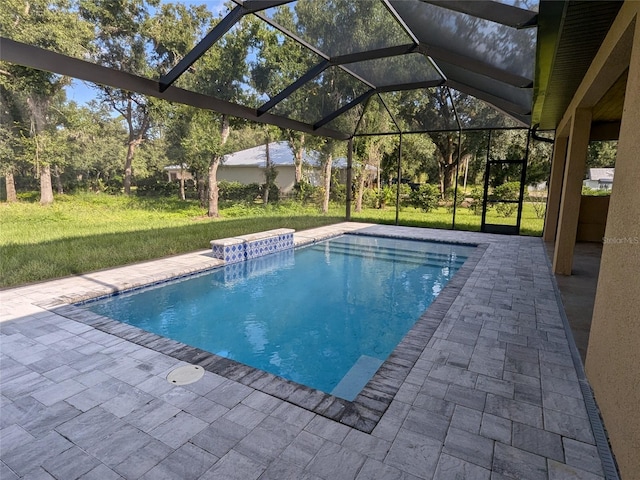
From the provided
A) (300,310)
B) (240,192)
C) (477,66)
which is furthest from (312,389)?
(240,192)

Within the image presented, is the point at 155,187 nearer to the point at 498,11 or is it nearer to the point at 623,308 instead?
the point at 498,11

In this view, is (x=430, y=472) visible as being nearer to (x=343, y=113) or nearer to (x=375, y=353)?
(x=375, y=353)

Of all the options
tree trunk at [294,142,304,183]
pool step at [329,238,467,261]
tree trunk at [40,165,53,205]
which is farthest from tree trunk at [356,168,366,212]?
tree trunk at [40,165,53,205]

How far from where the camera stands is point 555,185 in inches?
337

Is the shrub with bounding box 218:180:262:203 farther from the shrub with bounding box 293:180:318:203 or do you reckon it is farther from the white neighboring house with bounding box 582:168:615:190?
the white neighboring house with bounding box 582:168:615:190

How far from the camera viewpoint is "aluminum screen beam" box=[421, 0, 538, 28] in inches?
138

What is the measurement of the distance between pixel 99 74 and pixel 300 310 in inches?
177

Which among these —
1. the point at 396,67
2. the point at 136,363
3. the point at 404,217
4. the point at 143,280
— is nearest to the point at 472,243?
the point at 396,67

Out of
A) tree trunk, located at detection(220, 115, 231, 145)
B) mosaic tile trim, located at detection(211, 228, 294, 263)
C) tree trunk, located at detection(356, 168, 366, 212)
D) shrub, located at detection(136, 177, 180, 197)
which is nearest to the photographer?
mosaic tile trim, located at detection(211, 228, 294, 263)

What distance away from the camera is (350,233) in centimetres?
1089

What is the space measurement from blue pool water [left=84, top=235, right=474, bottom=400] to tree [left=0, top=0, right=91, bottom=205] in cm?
423

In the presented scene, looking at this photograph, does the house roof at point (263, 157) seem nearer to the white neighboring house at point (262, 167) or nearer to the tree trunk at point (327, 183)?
the white neighboring house at point (262, 167)

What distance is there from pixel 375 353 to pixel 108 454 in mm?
2805

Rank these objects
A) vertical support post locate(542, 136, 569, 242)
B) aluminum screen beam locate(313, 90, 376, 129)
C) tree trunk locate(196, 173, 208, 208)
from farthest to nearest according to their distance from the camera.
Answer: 1. tree trunk locate(196, 173, 208, 208)
2. aluminum screen beam locate(313, 90, 376, 129)
3. vertical support post locate(542, 136, 569, 242)
